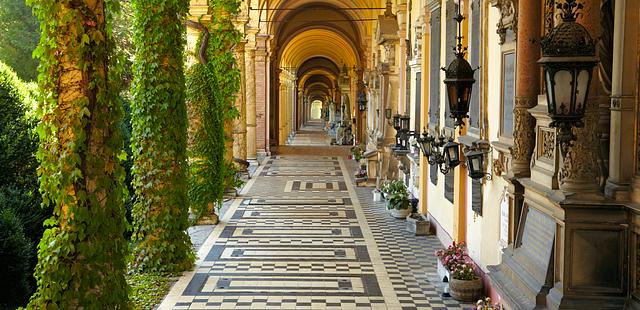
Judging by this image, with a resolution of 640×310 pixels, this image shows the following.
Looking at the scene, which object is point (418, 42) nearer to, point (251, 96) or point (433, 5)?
point (433, 5)

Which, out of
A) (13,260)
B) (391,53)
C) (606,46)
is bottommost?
(13,260)

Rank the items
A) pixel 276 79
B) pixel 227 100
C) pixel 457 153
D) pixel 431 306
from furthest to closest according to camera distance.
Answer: pixel 276 79, pixel 227 100, pixel 457 153, pixel 431 306

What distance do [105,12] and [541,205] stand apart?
4435 mm

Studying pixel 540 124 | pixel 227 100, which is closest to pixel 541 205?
pixel 540 124

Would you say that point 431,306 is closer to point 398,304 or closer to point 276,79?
point 398,304

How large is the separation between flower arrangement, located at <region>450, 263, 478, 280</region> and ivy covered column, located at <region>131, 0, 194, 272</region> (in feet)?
14.1

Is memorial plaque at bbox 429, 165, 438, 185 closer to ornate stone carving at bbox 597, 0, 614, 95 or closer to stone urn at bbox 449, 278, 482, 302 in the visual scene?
stone urn at bbox 449, 278, 482, 302

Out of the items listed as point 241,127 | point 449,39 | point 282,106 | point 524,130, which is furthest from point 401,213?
point 282,106

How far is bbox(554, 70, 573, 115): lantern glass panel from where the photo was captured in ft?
18.6

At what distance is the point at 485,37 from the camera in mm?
10531

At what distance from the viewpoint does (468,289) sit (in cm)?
1035

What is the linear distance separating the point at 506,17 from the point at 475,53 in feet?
8.17

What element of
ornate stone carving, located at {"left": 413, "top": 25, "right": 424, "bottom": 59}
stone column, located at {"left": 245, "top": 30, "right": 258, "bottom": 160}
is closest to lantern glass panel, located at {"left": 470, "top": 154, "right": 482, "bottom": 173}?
ornate stone carving, located at {"left": 413, "top": 25, "right": 424, "bottom": 59}

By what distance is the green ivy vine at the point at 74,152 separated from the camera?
283 inches
